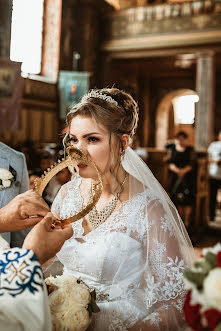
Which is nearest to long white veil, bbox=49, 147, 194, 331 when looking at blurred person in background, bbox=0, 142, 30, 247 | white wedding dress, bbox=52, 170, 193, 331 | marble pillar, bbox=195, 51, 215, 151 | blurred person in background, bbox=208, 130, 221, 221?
white wedding dress, bbox=52, 170, 193, 331

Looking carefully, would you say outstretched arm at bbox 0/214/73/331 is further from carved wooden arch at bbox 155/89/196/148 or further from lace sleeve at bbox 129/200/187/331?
carved wooden arch at bbox 155/89/196/148

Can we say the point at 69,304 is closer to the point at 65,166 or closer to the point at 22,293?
the point at 22,293

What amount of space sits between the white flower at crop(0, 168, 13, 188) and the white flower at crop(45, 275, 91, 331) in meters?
0.60

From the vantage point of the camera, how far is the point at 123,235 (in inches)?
80.4

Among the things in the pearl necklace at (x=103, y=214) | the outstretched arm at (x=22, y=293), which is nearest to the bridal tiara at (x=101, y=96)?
the pearl necklace at (x=103, y=214)

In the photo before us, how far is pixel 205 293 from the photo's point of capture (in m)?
0.90

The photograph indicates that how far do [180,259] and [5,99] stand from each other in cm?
796

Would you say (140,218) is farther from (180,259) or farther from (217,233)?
(217,233)

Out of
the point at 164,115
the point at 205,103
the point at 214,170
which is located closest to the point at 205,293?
the point at 214,170

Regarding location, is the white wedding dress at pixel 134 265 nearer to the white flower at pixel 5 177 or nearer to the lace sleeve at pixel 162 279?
the lace sleeve at pixel 162 279

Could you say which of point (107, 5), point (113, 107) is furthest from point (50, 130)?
point (113, 107)

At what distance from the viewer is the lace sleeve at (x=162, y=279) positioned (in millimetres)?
1800

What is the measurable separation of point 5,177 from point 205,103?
11.7 meters

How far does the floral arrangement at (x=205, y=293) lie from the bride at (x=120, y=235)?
894 mm
